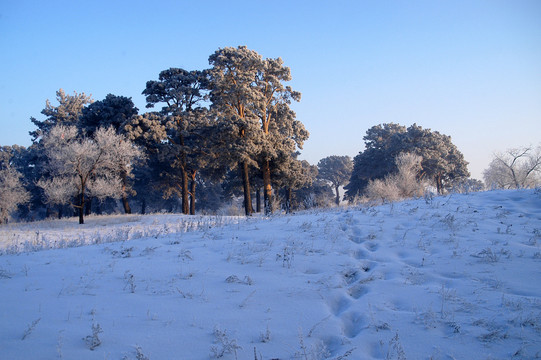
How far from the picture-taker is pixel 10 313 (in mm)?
3426

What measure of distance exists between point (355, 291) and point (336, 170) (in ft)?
221

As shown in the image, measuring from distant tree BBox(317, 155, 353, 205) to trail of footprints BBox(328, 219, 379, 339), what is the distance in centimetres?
6536

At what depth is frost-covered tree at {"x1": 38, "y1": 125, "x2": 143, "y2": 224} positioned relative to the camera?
22.1 metres

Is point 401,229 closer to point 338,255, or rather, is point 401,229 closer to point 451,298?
point 338,255

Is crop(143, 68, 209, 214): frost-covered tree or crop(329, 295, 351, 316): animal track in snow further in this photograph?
crop(143, 68, 209, 214): frost-covered tree

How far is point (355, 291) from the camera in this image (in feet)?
13.5

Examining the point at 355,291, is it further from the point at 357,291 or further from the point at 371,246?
the point at 371,246

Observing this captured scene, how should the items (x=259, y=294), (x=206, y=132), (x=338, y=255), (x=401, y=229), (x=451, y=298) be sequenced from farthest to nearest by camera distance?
1. (x=206, y=132)
2. (x=401, y=229)
3. (x=338, y=255)
4. (x=259, y=294)
5. (x=451, y=298)

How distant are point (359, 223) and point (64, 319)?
230 inches

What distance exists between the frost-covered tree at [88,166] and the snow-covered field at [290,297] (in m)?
18.4

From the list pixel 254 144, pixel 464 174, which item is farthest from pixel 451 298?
pixel 464 174

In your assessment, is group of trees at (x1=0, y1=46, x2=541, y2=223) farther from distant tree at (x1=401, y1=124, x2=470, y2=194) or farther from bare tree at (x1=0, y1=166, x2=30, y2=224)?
distant tree at (x1=401, y1=124, x2=470, y2=194)

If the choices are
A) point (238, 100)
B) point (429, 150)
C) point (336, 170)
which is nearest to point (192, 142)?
point (238, 100)

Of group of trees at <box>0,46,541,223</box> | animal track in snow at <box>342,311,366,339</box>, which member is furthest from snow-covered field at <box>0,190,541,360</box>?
group of trees at <box>0,46,541,223</box>
